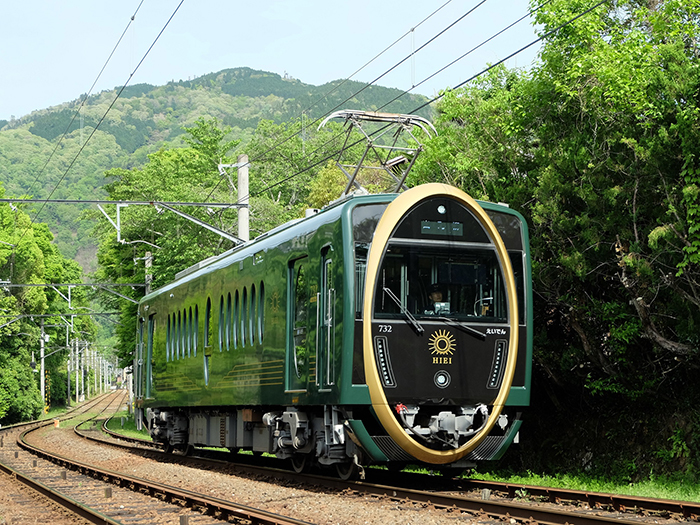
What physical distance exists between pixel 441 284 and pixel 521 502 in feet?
9.62

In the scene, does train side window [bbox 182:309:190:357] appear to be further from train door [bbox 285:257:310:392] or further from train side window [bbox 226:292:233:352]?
train door [bbox 285:257:310:392]

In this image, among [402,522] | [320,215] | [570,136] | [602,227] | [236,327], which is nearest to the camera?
[402,522]

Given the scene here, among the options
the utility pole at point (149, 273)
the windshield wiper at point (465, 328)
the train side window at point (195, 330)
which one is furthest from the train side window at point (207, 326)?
the utility pole at point (149, 273)

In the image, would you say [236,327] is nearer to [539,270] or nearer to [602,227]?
[539,270]

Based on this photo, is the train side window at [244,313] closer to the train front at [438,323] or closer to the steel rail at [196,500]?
the steel rail at [196,500]

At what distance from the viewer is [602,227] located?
14.4 meters

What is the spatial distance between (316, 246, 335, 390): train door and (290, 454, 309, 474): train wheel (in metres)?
2.44

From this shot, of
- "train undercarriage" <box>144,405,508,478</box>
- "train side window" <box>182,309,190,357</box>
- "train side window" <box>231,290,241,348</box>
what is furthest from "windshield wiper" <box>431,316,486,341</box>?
"train side window" <box>182,309,190,357</box>

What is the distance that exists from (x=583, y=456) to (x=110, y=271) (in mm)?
43906

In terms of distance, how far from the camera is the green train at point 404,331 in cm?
1176

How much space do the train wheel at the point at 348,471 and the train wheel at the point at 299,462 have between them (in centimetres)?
109

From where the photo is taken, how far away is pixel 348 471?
43.1 ft

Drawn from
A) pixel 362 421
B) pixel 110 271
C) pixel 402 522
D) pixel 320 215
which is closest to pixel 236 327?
pixel 320 215

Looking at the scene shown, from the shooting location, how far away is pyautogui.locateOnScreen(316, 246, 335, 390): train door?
12120 mm
